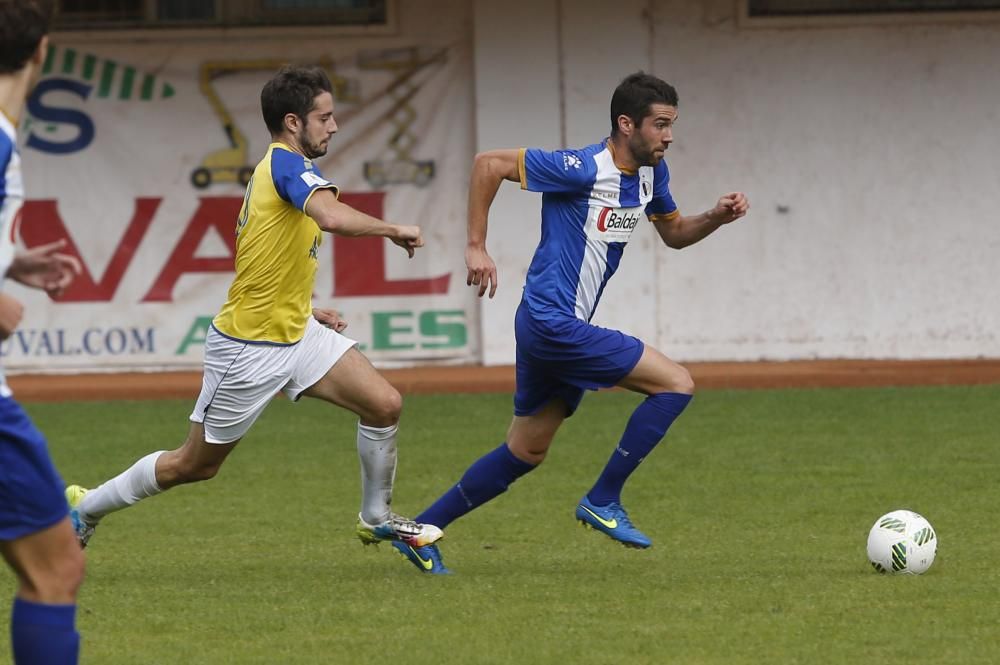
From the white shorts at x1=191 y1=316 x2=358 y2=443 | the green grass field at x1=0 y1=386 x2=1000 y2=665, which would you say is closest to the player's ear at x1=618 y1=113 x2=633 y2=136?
the white shorts at x1=191 y1=316 x2=358 y2=443

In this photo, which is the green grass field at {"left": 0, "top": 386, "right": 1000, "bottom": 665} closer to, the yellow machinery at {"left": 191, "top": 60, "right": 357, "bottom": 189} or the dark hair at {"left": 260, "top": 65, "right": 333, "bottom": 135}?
the dark hair at {"left": 260, "top": 65, "right": 333, "bottom": 135}

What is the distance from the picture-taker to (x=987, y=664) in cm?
501

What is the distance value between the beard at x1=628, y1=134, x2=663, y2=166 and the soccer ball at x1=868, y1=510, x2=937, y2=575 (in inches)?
61.4

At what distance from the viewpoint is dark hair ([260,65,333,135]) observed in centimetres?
636

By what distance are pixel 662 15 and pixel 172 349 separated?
4436 millimetres

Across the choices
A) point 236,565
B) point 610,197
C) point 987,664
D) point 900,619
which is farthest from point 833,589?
point 236,565

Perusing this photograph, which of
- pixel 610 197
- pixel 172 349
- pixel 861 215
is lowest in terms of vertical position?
pixel 172 349

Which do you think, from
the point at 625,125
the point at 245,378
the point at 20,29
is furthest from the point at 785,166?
the point at 20,29

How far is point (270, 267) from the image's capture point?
6480 mm

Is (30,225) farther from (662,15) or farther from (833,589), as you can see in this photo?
(833,589)

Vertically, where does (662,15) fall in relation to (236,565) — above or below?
above

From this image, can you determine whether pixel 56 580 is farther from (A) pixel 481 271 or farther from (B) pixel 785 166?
(B) pixel 785 166

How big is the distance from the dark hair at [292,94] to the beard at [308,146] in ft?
0.20

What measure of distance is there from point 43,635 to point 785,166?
33.8 feet
